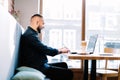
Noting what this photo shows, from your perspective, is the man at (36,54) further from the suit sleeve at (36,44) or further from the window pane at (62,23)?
the window pane at (62,23)

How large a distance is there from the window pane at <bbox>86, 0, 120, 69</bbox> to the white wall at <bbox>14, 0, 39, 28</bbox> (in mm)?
1267

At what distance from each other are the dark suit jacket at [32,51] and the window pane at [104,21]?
2.40m

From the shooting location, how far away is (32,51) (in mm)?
2936

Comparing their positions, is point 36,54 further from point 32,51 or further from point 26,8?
point 26,8

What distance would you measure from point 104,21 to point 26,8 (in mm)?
1826

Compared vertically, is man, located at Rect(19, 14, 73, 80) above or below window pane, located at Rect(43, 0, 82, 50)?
below

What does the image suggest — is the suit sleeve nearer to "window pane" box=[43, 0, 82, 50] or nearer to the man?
the man

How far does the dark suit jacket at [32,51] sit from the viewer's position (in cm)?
291

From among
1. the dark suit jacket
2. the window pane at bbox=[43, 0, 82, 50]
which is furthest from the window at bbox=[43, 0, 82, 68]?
the dark suit jacket

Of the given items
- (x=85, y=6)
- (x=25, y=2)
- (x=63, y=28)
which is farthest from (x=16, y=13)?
(x=85, y=6)

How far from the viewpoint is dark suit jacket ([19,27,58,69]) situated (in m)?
2.91

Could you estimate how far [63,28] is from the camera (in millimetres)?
5164

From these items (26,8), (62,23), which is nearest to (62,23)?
(62,23)

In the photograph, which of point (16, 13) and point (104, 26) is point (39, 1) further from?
point (104, 26)
